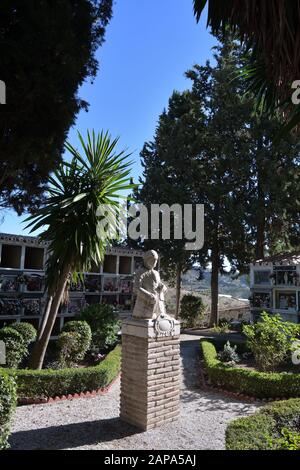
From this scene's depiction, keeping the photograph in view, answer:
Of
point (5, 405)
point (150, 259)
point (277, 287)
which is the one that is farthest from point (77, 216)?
point (277, 287)

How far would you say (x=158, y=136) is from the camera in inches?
911

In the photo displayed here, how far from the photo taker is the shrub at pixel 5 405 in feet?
14.6

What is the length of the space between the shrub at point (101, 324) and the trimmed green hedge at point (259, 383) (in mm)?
3567

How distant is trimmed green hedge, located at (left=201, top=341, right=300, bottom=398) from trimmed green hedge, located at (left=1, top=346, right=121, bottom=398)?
2.64 meters

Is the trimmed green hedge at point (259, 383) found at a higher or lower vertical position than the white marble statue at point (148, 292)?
lower

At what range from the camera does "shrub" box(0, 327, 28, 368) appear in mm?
8242

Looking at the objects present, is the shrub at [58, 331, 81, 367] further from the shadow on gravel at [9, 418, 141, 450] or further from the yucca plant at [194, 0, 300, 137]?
the yucca plant at [194, 0, 300, 137]

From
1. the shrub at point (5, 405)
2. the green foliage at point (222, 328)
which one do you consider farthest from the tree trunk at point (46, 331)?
the green foliage at point (222, 328)

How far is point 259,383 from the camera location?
819cm

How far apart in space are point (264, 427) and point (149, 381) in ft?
6.37

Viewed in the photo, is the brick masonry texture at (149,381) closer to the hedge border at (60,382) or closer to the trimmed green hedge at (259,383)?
the hedge border at (60,382)

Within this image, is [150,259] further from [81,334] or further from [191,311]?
[191,311]

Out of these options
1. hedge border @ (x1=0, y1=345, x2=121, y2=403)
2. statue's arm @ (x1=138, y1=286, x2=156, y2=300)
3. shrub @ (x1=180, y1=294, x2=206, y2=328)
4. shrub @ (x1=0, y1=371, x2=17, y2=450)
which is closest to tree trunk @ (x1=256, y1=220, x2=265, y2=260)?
shrub @ (x1=180, y1=294, x2=206, y2=328)

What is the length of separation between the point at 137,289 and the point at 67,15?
268 inches
